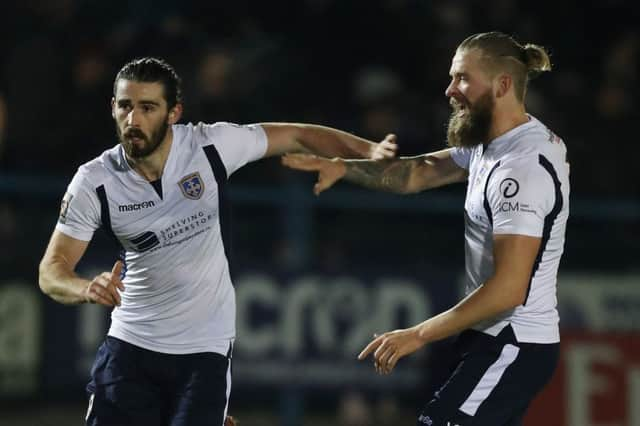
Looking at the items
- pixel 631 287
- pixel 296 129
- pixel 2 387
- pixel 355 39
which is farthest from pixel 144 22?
pixel 296 129

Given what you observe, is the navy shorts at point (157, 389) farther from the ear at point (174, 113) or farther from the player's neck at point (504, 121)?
the player's neck at point (504, 121)

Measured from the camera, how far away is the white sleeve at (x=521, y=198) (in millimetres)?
5270

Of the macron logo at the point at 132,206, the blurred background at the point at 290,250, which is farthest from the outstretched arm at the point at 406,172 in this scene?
the blurred background at the point at 290,250

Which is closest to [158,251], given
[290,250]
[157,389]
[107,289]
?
[157,389]

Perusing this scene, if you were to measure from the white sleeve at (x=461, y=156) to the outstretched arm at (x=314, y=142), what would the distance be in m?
0.32

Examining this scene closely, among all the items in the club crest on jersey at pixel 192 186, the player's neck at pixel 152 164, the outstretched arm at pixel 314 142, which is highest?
the outstretched arm at pixel 314 142

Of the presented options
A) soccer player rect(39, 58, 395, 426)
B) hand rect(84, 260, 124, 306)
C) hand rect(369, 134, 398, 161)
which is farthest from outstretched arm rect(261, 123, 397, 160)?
hand rect(84, 260, 124, 306)

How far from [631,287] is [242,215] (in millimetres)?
3245

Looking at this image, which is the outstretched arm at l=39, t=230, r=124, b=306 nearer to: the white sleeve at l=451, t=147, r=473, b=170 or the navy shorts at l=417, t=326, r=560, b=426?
the navy shorts at l=417, t=326, r=560, b=426

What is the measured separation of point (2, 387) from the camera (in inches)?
371

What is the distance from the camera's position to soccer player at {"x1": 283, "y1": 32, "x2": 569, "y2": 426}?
5.27 metres

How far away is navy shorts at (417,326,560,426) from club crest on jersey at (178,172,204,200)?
146 centimetres

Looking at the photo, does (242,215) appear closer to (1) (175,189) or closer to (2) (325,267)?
(2) (325,267)

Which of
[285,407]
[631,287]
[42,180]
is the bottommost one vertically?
[285,407]
